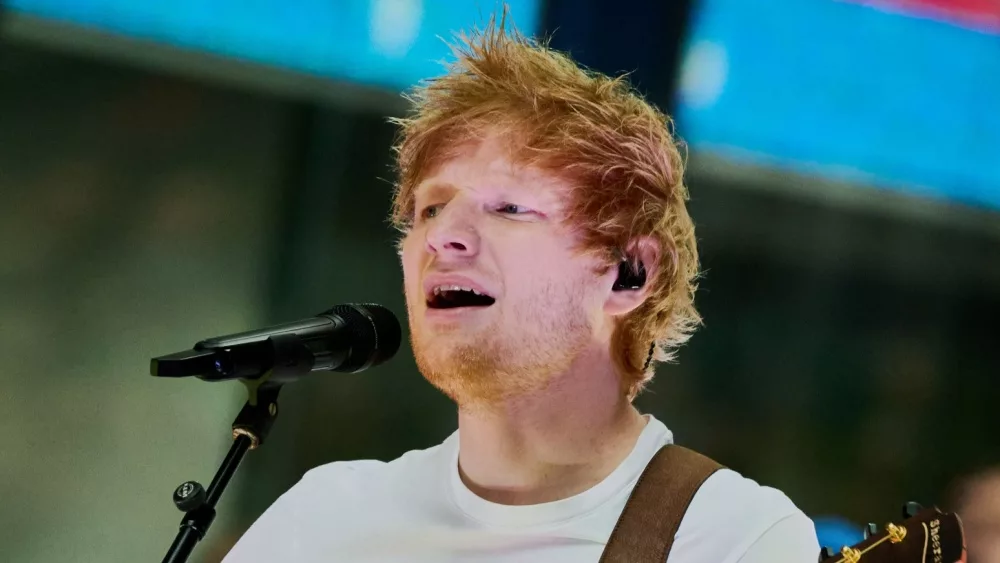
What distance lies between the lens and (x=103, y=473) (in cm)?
162

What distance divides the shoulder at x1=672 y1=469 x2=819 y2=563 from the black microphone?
21.3 inches

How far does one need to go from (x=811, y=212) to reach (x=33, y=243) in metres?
1.60

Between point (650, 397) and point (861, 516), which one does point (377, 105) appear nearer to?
point (650, 397)

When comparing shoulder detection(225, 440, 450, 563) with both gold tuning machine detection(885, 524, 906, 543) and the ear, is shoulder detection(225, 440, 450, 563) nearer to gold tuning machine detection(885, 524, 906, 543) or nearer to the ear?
the ear

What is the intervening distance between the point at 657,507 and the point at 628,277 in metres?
0.40

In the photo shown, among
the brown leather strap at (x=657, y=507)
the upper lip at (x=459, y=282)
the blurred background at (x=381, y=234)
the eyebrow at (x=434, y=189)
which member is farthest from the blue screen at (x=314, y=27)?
the brown leather strap at (x=657, y=507)

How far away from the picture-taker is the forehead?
4.75 ft

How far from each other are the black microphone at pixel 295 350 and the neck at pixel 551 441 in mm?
270

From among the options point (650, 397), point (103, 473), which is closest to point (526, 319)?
point (650, 397)

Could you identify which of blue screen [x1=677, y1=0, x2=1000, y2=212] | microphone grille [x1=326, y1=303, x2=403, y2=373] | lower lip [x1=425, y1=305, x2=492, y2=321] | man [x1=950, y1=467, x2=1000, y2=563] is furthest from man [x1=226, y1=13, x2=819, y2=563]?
man [x1=950, y1=467, x2=1000, y2=563]

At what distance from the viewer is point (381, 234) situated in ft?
6.01

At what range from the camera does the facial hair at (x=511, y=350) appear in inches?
54.9

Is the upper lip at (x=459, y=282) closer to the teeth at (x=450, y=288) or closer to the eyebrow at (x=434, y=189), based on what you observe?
the teeth at (x=450, y=288)

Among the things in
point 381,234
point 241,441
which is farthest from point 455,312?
point 381,234
